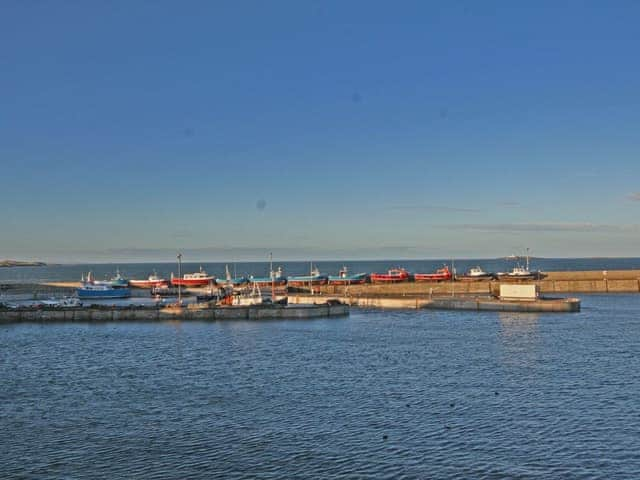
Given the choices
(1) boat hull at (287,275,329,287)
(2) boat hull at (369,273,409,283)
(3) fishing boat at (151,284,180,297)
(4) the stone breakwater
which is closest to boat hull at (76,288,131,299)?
(3) fishing boat at (151,284,180,297)

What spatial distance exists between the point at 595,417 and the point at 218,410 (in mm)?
23331

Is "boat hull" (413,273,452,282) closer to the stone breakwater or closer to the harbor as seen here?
the harbor

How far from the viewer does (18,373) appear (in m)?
57.6

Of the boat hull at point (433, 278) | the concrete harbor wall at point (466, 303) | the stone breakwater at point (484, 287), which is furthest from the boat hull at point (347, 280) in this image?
the concrete harbor wall at point (466, 303)

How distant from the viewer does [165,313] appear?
99562mm

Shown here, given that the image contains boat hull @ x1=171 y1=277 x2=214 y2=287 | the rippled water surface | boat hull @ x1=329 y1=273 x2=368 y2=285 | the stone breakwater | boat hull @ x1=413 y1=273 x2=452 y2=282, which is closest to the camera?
the rippled water surface

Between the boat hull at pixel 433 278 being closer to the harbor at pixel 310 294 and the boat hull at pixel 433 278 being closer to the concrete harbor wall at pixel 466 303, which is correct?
the harbor at pixel 310 294

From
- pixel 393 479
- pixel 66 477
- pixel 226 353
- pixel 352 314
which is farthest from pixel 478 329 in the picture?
pixel 66 477

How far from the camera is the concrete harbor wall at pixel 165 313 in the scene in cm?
9844

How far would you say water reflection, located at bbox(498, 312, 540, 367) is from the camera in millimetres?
60469

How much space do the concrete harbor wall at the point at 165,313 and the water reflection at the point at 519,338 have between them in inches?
1004

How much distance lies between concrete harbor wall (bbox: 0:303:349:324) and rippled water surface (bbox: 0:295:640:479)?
1887cm

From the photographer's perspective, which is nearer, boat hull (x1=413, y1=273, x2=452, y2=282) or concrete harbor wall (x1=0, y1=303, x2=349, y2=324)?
concrete harbor wall (x1=0, y1=303, x2=349, y2=324)

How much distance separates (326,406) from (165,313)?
199 feet
